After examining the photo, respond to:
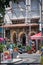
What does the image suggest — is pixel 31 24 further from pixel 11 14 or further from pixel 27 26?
pixel 11 14

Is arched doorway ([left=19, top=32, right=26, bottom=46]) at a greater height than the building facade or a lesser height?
lesser

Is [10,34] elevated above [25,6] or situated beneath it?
situated beneath

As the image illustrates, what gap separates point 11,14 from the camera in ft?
155

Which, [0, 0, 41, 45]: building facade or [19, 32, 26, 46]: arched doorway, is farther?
[19, 32, 26, 46]: arched doorway

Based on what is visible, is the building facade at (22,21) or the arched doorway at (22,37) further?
the arched doorway at (22,37)

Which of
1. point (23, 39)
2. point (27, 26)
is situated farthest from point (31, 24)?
point (23, 39)

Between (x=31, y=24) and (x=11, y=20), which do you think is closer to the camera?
(x=31, y=24)

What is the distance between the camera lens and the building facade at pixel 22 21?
4491 centimetres

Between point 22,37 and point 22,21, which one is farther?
point 22,37

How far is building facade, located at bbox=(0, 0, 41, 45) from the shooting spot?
147 ft

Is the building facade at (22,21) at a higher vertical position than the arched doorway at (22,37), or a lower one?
higher

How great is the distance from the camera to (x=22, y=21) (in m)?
46.0

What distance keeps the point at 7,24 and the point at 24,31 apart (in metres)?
2.56

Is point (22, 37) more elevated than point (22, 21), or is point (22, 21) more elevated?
point (22, 21)
